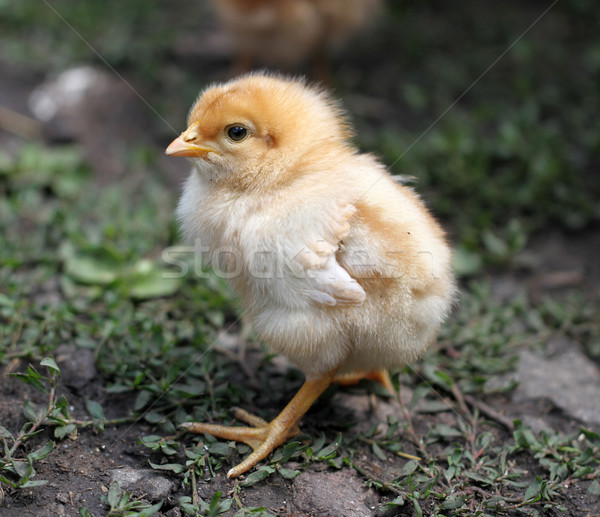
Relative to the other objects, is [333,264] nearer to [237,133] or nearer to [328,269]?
[328,269]

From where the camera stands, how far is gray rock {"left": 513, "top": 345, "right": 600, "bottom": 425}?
248cm

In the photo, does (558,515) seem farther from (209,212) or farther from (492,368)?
(209,212)

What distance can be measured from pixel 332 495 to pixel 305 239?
2.73ft

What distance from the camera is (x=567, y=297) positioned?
3047mm

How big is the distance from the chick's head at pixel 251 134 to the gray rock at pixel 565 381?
53.4 inches

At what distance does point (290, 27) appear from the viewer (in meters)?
4.07

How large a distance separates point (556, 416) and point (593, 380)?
0.29 m

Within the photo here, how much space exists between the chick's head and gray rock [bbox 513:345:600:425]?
4.45 feet

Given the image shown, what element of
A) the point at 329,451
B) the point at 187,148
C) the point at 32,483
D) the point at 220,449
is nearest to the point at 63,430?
the point at 32,483

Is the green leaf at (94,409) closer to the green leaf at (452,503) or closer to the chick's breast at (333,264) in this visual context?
the chick's breast at (333,264)

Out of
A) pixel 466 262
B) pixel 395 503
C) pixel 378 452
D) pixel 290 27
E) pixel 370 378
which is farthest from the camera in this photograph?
pixel 290 27

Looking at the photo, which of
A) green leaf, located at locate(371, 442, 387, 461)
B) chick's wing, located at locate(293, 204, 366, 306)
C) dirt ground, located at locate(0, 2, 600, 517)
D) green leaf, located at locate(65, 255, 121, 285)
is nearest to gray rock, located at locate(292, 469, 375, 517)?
dirt ground, located at locate(0, 2, 600, 517)

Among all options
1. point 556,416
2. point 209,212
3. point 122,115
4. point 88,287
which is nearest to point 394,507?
point 556,416

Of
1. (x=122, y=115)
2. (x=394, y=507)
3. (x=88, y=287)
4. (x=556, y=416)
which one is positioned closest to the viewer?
(x=394, y=507)
